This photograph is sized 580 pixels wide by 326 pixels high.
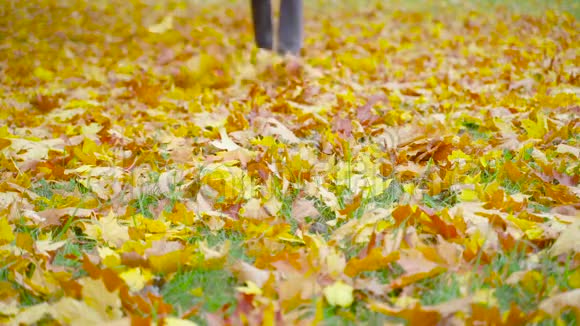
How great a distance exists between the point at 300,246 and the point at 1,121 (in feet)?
9.03

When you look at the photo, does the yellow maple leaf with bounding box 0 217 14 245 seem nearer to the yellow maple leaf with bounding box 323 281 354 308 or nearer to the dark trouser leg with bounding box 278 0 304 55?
the yellow maple leaf with bounding box 323 281 354 308

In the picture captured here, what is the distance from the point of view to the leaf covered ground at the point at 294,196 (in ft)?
4.66

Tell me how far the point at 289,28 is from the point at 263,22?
12.2 inches

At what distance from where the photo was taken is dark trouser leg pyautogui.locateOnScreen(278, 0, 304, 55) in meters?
5.90

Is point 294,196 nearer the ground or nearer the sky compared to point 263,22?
nearer the ground

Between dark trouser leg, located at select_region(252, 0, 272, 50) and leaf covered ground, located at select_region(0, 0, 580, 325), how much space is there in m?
1.26

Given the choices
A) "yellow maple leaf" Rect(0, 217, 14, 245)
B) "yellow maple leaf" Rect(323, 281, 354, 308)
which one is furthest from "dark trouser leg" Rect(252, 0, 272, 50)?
"yellow maple leaf" Rect(323, 281, 354, 308)

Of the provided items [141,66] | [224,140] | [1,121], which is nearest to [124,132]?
[224,140]

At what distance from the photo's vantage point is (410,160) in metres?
2.49

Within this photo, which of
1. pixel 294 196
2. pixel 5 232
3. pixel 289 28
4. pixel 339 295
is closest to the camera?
pixel 339 295

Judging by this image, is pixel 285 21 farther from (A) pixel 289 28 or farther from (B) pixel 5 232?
(B) pixel 5 232

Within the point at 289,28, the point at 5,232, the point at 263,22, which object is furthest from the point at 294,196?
the point at 263,22

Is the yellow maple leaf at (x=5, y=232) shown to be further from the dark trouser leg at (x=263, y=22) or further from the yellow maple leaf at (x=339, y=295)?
the dark trouser leg at (x=263, y=22)

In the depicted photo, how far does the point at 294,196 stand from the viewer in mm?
2160
